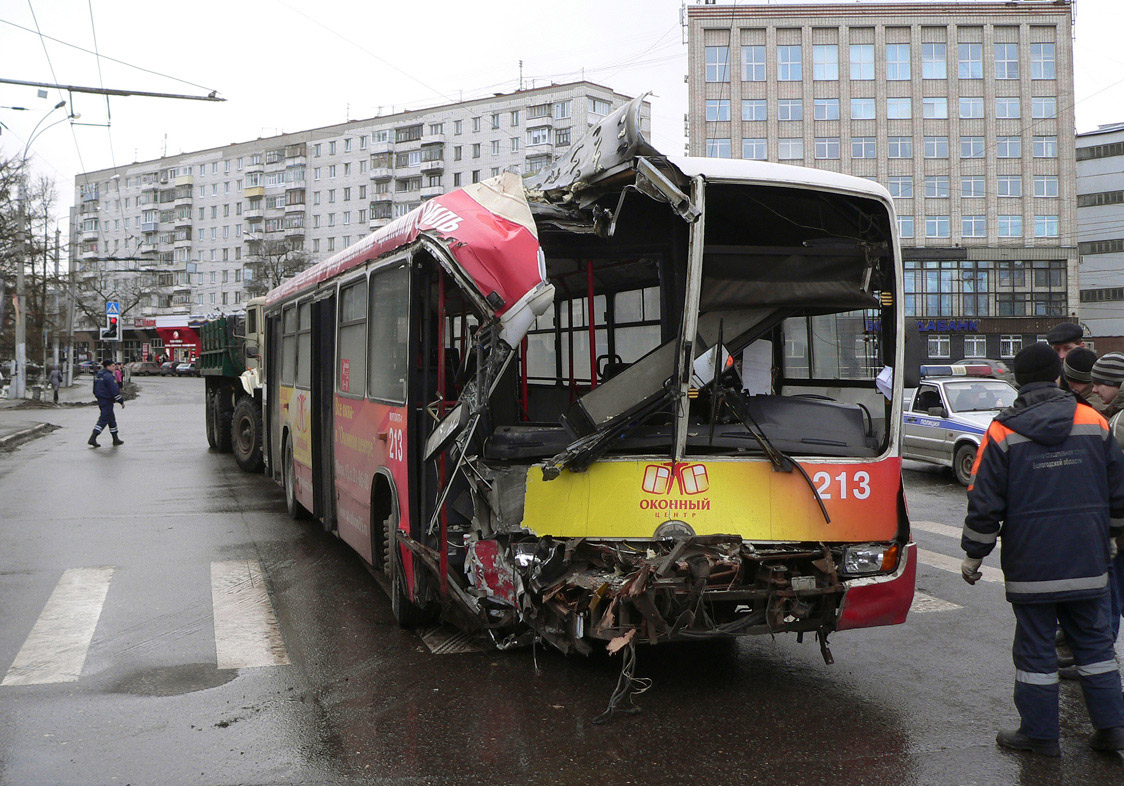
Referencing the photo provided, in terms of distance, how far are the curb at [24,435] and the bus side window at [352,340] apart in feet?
51.5

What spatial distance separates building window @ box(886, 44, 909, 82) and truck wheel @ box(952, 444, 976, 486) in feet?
171

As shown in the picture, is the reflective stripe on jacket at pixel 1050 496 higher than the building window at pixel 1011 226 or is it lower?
lower

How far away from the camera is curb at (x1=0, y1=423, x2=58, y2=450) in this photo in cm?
2116

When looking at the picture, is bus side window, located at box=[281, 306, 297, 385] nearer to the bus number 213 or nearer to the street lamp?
the bus number 213

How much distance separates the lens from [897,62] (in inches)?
2382

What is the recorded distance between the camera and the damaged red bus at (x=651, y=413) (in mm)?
4949

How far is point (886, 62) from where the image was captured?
6053 cm

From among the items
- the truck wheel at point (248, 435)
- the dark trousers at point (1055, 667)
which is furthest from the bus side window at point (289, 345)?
the dark trousers at point (1055, 667)

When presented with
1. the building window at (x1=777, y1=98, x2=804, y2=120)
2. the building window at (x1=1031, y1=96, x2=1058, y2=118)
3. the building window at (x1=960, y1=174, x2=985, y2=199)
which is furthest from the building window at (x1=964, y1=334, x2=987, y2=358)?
the building window at (x1=777, y1=98, x2=804, y2=120)

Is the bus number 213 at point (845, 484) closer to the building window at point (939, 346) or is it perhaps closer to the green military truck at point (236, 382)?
the green military truck at point (236, 382)

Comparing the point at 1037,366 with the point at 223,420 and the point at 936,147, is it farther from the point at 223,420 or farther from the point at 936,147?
the point at 936,147

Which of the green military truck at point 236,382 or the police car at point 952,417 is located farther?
the green military truck at point 236,382

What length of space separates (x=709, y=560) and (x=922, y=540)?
621cm

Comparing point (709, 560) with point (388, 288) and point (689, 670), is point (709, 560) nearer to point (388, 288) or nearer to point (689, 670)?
point (689, 670)
